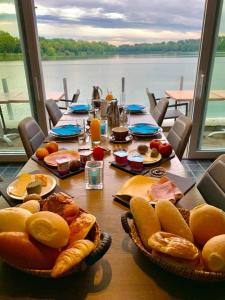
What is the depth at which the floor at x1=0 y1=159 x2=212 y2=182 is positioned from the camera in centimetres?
278

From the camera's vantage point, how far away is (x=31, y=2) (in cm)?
250

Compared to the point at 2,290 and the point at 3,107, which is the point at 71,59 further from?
the point at 2,290

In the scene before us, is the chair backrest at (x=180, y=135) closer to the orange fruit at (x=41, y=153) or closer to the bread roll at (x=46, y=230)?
the orange fruit at (x=41, y=153)

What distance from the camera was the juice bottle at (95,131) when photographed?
61.9 inches

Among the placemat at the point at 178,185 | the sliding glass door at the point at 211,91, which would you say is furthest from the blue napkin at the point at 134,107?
the placemat at the point at 178,185

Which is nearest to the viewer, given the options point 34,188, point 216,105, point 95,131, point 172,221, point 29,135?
point 172,221

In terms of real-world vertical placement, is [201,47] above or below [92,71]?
above

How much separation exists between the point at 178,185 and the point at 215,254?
19.1 inches

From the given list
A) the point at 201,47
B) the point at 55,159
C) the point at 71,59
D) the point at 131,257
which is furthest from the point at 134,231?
the point at 71,59

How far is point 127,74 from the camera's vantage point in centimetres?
372

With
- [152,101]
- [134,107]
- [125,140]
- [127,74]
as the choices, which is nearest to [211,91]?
[152,101]

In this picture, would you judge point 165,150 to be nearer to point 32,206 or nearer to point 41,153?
point 41,153

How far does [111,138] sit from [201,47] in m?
1.72

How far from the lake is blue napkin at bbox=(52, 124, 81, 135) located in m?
1.41
